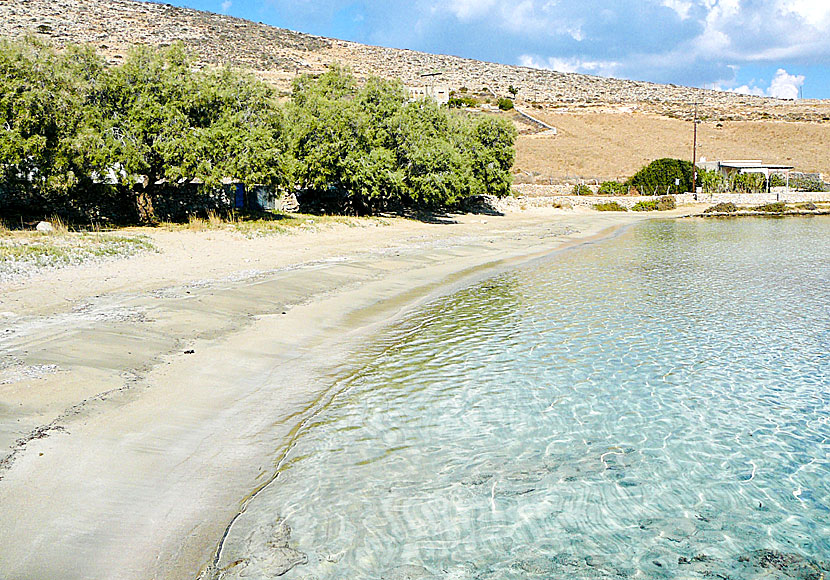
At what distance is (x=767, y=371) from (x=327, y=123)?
22.6 meters

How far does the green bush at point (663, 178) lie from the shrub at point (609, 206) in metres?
7.22

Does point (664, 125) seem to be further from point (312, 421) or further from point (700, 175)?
point (312, 421)

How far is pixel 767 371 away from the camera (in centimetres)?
1050

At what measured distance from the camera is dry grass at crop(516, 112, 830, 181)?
66.9 m

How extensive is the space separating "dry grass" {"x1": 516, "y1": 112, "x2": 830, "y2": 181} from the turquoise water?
156 feet

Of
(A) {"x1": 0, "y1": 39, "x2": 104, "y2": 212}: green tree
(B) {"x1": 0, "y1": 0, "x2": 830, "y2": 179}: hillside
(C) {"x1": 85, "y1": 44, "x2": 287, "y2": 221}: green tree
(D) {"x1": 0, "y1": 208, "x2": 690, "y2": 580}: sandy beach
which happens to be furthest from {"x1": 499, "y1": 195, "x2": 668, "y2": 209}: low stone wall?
(A) {"x1": 0, "y1": 39, "x2": 104, "y2": 212}: green tree

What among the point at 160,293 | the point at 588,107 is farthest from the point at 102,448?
the point at 588,107

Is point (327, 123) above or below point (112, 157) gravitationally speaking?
above

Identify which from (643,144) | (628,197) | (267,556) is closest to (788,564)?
(267,556)

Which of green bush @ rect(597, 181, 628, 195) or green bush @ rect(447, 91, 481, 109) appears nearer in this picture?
green bush @ rect(597, 181, 628, 195)

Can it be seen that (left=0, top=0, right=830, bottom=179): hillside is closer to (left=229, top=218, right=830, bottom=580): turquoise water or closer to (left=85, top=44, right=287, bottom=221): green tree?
(left=85, top=44, right=287, bottom=221): green tree

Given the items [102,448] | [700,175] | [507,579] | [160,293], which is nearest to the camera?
[507,579]

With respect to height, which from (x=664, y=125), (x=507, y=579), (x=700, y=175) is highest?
(x=664, y=125)

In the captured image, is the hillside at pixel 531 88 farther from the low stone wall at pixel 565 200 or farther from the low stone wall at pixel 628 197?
the low stone wall at pixel 565 200
